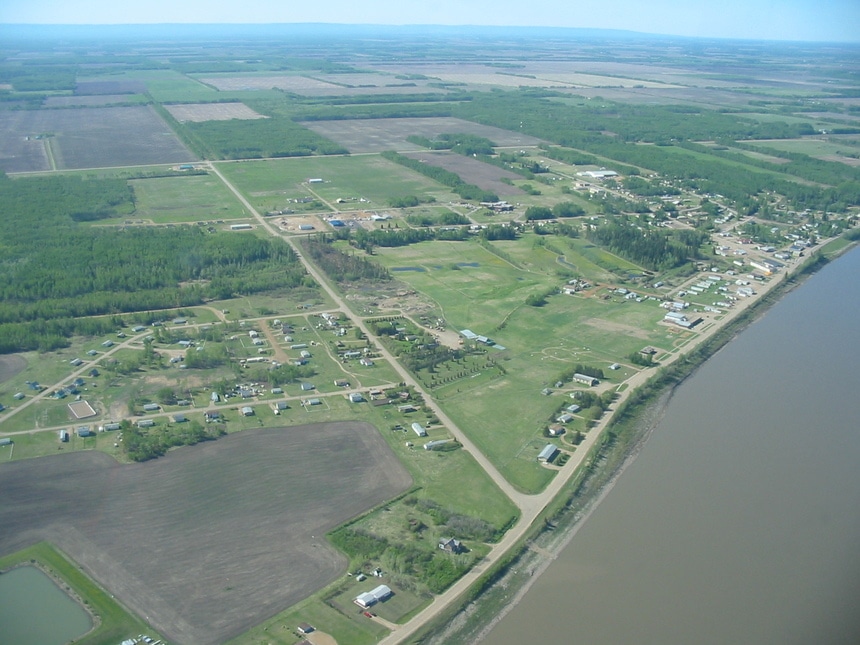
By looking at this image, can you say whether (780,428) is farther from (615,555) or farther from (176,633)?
(176,633)

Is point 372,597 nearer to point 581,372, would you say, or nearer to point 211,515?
point 211,515

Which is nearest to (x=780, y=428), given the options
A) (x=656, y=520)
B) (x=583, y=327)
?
(x=656, y=520)

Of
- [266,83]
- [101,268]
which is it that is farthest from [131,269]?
[266,83]

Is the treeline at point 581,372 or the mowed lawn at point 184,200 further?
the mowed lawn at point 184,200

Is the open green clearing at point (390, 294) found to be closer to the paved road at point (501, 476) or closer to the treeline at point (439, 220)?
the treeline at point (439, 220)

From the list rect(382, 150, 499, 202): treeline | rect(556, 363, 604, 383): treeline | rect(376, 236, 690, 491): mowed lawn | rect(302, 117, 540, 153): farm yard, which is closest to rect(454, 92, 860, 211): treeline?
rect(302, 117, 540, 153): farm yard

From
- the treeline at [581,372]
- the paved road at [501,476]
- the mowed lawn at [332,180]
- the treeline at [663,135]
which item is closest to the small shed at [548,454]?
the paved road at [501,476]
